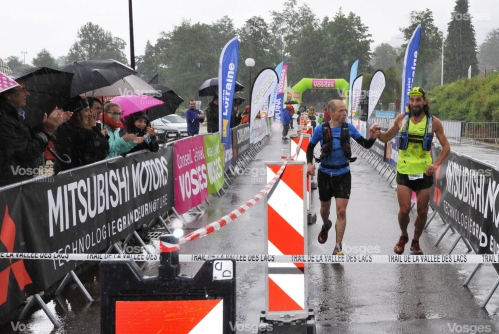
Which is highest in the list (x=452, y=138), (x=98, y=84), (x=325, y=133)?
(x=98, y=84)

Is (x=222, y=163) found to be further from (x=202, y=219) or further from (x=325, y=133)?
(x=325, y=133)

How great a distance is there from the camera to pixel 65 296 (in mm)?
6715

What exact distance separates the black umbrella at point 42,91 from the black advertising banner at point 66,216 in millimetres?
860

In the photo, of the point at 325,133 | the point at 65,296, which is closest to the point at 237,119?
the point at 325,133

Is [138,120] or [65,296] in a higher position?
[138,120]

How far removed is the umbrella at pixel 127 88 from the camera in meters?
10.9

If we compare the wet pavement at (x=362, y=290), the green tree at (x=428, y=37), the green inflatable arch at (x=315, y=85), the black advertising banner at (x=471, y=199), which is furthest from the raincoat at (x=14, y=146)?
the green tree at (x=428, y=37)

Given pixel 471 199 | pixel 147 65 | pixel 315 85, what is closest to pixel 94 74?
pixel 471 199

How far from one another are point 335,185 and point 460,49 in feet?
371

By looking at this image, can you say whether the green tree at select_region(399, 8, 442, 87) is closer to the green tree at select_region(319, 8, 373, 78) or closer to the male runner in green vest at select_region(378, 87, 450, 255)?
the green tree at select_region(319, 8, 373, 78)

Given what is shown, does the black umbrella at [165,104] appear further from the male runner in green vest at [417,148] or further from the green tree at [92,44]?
the green tree at [92,44]

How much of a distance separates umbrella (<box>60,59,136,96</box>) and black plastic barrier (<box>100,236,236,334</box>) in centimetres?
554

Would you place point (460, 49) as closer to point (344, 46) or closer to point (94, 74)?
point (344, 46)

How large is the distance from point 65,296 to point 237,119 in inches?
654
